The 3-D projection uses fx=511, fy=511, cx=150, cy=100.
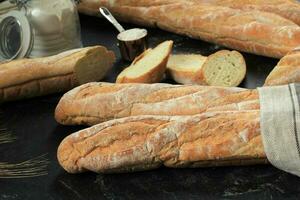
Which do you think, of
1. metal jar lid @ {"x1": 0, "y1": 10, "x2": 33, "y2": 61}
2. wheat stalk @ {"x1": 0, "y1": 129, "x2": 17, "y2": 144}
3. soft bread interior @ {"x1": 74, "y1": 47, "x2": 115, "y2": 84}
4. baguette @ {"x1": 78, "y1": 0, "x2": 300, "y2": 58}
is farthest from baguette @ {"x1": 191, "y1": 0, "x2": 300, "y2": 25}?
wheat stalk @ {"x1": 0, "y1": 129, "x2": 17, "y2": 144}

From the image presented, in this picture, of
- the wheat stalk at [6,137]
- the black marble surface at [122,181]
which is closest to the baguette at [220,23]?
the black marble surface at [122,181]

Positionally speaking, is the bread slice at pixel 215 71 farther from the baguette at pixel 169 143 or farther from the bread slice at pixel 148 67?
the baguette at pixel 169 143

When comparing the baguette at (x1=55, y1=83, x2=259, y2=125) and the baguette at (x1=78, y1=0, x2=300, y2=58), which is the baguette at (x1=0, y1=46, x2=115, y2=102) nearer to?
the baguette at (x1=55, y1=83, x2=259, y2=125)

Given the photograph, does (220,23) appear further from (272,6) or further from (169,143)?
(169,143)

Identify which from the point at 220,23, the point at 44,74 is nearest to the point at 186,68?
the point at 220,23

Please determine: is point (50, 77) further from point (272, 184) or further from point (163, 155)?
point (272, 184)

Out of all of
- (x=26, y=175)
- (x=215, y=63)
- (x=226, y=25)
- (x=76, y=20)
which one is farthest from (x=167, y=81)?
(x=26, y=175)
